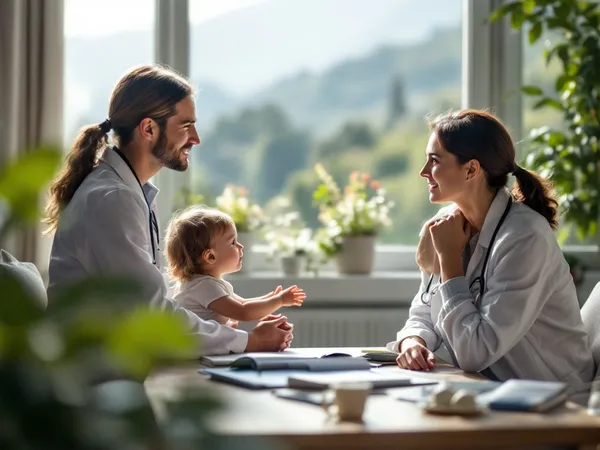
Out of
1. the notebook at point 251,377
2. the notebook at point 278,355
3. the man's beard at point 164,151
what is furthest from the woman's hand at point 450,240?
the man's beard at point 164,151

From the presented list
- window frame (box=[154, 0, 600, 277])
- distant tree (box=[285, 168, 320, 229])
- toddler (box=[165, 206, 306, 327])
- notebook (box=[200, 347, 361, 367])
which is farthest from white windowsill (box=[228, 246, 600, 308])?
notebook (box=[200, 347, 361, 367])

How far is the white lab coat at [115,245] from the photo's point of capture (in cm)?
223

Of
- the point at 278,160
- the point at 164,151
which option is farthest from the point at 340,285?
the point at 164,151

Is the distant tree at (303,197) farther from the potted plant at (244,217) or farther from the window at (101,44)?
the window at (101,44)

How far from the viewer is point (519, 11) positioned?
12.3ft

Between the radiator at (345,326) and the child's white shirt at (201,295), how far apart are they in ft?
4.64

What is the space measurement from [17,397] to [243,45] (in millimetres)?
3967

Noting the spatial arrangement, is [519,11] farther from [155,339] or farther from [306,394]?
[155,339]

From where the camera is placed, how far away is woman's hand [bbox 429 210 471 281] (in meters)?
2.28

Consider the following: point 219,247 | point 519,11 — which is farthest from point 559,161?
point 219,247

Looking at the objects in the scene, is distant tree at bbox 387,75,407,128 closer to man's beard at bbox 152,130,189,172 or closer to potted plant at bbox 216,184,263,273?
potted plant at bbox 216,184,263,273

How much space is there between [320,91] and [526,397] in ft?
9.79

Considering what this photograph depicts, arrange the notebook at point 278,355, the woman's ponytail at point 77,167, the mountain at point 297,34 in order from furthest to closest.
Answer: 1. the mountain at point 297,34
2. the woman's ponytail at point 77,167
3. the notebook at point 278,355

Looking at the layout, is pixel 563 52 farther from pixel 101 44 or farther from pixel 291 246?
pixel 101 44
